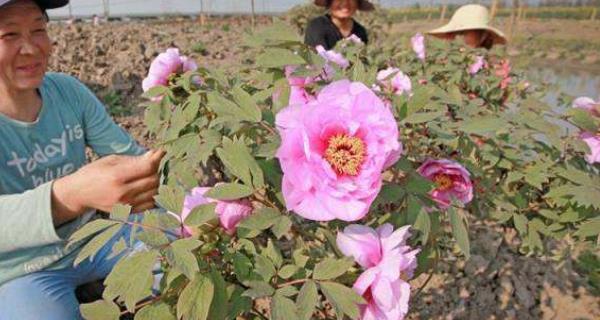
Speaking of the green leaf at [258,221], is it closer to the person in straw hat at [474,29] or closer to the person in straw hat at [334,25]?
the person in straw hat at [334,25]

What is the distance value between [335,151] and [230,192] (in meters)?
0.14

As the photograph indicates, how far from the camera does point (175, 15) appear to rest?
26.9m

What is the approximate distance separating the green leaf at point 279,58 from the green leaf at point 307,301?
0.32 m

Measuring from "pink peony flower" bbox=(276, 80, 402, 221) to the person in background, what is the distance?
1.40 ft

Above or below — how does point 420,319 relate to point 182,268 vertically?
below

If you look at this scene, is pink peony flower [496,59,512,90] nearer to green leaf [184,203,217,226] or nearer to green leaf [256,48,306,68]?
green leaf [256,48,306,68]

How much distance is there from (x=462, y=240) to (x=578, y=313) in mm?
1644

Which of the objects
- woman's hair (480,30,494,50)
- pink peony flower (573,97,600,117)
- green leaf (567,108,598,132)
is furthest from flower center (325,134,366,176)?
woman's hair (480,30,494,50)

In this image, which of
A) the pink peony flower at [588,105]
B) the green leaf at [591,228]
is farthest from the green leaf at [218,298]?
the pink peony flower at [588,105]

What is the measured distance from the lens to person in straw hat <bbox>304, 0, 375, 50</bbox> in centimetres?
297

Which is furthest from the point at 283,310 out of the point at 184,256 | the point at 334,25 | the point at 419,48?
the point at 334,25

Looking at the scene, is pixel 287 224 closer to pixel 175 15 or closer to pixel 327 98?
pixel 327 98

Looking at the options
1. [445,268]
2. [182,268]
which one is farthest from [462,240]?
[445,268]

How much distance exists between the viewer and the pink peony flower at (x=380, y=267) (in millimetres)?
623
